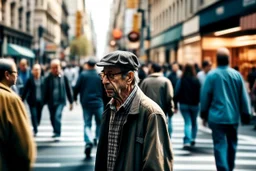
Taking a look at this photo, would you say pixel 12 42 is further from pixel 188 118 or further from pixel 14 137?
pixel 14 137

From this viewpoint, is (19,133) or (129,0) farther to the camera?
(129,0)

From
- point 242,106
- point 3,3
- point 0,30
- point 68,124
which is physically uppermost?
point 3,3

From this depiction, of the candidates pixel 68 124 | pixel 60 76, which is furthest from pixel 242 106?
pixel 68 124

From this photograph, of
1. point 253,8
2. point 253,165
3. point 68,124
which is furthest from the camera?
point 253,8

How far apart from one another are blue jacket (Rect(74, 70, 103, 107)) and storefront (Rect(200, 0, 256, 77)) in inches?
422

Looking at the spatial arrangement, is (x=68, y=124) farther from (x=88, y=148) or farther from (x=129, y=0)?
(x=129, y=0)

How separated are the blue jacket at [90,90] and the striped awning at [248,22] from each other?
10.7 metres

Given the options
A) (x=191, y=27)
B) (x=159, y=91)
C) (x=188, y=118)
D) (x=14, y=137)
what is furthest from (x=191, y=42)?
(x=14, y=137)

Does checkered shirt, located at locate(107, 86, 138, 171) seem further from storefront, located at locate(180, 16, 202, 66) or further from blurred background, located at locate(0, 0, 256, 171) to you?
storefront, located at locate(180, 16, 202, 66)

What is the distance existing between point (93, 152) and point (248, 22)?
Answer: 1195cm

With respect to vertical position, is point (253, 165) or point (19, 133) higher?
point (19, 133)

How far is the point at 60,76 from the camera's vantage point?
466 inches

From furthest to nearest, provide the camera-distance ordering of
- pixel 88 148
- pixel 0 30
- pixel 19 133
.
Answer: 1. pixel 0 30
2. pixel 88 148
3. pixel 19 133

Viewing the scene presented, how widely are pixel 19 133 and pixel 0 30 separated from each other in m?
14.1
